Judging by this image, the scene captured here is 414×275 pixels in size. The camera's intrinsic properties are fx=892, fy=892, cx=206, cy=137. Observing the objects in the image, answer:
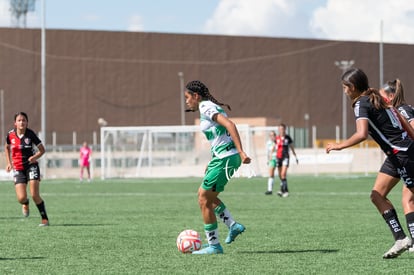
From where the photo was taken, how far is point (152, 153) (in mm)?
51094

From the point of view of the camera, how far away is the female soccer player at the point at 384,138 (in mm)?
9383

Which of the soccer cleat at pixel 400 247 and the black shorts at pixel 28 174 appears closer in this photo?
the soccer cleat at pixel 400 247

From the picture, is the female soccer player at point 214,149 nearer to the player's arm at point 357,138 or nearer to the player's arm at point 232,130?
the player's arm at point 232,130

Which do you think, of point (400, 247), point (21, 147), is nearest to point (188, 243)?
point (400, 247)

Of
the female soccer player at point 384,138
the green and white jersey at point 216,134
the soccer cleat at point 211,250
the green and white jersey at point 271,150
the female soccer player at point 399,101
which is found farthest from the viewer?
the green and white jersey at point 271,150

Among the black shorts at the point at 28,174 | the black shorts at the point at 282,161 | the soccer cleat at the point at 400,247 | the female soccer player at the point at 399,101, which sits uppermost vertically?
the female soccer player at the point at 399,101

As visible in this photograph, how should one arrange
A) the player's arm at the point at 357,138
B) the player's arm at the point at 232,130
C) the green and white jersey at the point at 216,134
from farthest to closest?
1. the green and white jersey at the point at 216,134
2. the player's arm at the point at 232,130
3. the player's arm at the point at 357,138

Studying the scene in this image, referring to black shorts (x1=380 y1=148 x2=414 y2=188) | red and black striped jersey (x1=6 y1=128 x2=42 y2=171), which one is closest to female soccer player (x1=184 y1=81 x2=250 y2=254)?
black shorts (x1=380 y1=148 x2=414 y2=188)

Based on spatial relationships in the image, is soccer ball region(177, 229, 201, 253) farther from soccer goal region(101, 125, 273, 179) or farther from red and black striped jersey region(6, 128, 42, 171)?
soccer goal region(101, 125, 273, 179)

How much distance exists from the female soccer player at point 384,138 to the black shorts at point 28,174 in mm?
7261

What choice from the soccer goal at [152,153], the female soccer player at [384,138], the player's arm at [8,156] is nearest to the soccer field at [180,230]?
the female soccer player at [384,138]

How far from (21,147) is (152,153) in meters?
35.5

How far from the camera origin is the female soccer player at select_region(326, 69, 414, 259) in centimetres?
938

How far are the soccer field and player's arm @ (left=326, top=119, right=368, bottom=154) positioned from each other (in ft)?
4.13
